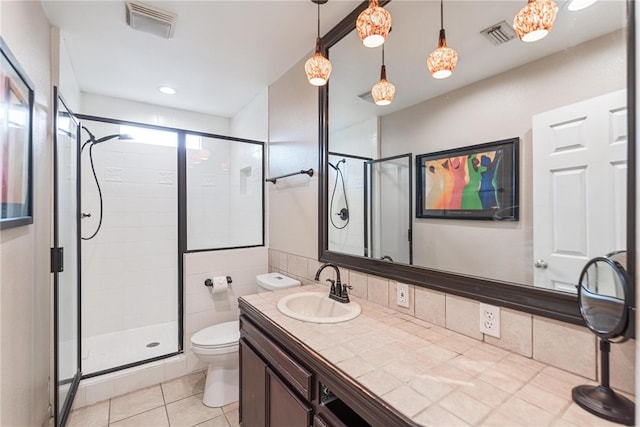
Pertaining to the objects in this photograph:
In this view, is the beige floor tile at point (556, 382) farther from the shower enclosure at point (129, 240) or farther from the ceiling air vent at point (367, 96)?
the shower enclosure at point (129, 240)

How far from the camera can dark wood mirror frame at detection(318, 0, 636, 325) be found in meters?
0.79

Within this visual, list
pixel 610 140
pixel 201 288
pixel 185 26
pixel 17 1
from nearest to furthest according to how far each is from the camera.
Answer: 1. pixel 610 140
2. pixel 17 1
3. pixel 185 26
4. pixel 201 288

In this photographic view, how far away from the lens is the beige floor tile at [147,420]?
1828 mm

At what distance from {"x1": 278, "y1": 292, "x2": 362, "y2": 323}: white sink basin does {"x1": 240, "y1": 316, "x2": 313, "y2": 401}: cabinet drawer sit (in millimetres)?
175

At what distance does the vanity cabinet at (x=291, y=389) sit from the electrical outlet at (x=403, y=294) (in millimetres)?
547

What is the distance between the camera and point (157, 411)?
1.95m

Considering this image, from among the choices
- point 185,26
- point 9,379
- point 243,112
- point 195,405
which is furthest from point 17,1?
point 195,405

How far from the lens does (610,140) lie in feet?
2.76

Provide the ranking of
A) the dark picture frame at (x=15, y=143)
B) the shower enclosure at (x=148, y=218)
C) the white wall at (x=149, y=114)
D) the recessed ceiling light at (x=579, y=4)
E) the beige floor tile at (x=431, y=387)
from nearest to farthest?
the beige floor tile at (x=431, y=387) → the recessed ceiling light at (x=579, y=4) → the dark picture frame at (x=15, y=143) → the shower enclosure at (x=148, y=218) → the white wall at (x=149, y=114)

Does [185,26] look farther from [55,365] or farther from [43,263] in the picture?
[55,365]

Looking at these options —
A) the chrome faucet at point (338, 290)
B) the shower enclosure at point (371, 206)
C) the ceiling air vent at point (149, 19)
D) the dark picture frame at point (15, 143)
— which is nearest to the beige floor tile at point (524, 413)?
the shower enclosure at point (371, 206)

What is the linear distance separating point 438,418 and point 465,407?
0.10 m

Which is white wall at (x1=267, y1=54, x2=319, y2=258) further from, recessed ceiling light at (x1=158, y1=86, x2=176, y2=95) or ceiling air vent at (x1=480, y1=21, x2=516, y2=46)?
ceiling air vent at (x1=480, y1=21, x2=516, y2=46)

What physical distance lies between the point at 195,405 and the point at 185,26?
261 centimetres
